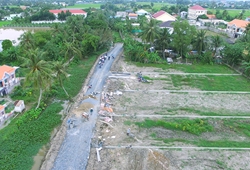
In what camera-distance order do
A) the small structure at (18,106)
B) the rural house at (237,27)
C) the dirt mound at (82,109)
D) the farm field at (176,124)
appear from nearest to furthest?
the farm field at (176,124)
the small structure at (18,106)
the dirt mound at (82,109)
the rural house at (237,27)

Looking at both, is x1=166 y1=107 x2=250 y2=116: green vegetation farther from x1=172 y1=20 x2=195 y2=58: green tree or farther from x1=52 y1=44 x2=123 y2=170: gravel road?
x1=172 y1=20 x2=195 y2=58: green tree

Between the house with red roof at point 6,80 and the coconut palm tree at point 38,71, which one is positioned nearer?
the coconut palm tree at point 38,71

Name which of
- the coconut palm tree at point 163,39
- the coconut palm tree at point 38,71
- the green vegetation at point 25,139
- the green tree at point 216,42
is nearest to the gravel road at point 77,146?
the green vegetation at point 25,139

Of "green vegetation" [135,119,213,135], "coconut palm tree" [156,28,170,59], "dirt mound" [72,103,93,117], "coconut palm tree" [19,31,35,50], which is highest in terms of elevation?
"coconut palm tree" [19,31,35,50]

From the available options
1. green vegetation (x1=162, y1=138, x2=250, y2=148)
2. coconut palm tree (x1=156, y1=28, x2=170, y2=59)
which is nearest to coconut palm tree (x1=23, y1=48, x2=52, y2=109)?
green vegetation (x1=162, y1=138, x2=250, y2=148)

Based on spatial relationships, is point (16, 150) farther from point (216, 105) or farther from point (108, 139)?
point (216, 105)

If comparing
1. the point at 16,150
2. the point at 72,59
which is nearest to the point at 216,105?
the point at 16,150

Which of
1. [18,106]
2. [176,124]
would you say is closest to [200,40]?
[176,124]

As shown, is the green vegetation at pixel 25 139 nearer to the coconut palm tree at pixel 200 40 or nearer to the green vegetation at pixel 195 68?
the green vegetation at pixel 195 68
